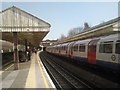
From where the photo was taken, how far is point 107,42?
1312cm

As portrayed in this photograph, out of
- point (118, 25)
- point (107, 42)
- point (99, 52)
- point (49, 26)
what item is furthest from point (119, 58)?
point (118, 25)

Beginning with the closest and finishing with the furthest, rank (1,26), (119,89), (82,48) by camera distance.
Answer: (119,89), (1,26), (82,48)

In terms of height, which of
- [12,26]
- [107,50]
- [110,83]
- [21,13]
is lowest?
[110,83]

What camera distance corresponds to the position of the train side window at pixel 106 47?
1244 cm

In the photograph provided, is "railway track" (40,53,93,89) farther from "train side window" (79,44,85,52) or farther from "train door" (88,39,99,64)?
"train side window" (79,44,85,52)

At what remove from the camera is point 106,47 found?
518 inches

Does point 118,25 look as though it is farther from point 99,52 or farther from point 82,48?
point 99,52

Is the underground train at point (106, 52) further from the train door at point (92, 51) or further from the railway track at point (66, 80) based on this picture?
the railway track at point (66, 80)

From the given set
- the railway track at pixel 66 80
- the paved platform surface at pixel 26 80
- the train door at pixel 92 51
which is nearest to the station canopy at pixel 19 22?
the paved platform surface at pixel 26 80

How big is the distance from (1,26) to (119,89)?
10.7 meters

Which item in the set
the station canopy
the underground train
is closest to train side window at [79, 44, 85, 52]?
the underground train

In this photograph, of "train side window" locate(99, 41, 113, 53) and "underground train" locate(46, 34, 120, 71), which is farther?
"train side window" locate(99, 41, 113, 53)

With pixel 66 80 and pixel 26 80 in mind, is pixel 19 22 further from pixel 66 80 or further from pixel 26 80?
pixel 26 80

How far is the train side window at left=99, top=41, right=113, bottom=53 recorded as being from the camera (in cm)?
1244
